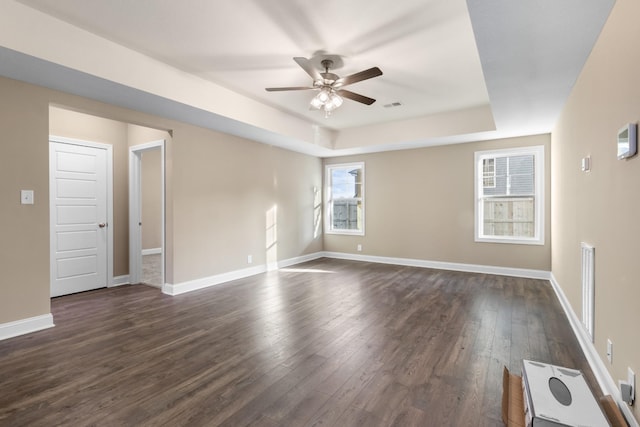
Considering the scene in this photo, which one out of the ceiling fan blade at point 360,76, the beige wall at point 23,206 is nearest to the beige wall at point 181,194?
the beige wall at point 23,206

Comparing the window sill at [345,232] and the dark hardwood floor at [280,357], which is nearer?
the dark hardwood floor at [280,357]

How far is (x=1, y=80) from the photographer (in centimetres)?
298

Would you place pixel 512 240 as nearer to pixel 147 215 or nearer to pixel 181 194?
pixel 181 194

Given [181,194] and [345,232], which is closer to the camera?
[181,194]

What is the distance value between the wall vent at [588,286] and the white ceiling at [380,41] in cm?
162

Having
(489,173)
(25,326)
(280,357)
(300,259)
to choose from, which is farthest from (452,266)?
(25,326)

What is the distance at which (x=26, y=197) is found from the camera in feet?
10.4

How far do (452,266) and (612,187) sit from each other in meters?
4.38

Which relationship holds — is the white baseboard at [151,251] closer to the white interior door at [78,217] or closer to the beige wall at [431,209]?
the white interior door at [78,217]

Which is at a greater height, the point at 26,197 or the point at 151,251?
the point at 26,197

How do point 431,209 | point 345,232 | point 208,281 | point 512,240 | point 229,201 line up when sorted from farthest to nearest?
point 345,232 < point 431,209 < point 512,240 < point 229,201 < point 208,281

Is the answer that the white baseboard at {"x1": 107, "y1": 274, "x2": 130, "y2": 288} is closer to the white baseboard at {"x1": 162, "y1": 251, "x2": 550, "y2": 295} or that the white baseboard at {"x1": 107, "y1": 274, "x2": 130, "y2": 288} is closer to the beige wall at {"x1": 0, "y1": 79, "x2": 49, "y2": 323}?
the white baseboard at {"x1": 162, "y1": 251, "x2": 550, "y2": 295}

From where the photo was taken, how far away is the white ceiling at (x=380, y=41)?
2320 mm

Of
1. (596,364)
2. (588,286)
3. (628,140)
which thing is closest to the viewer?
(628,140)
